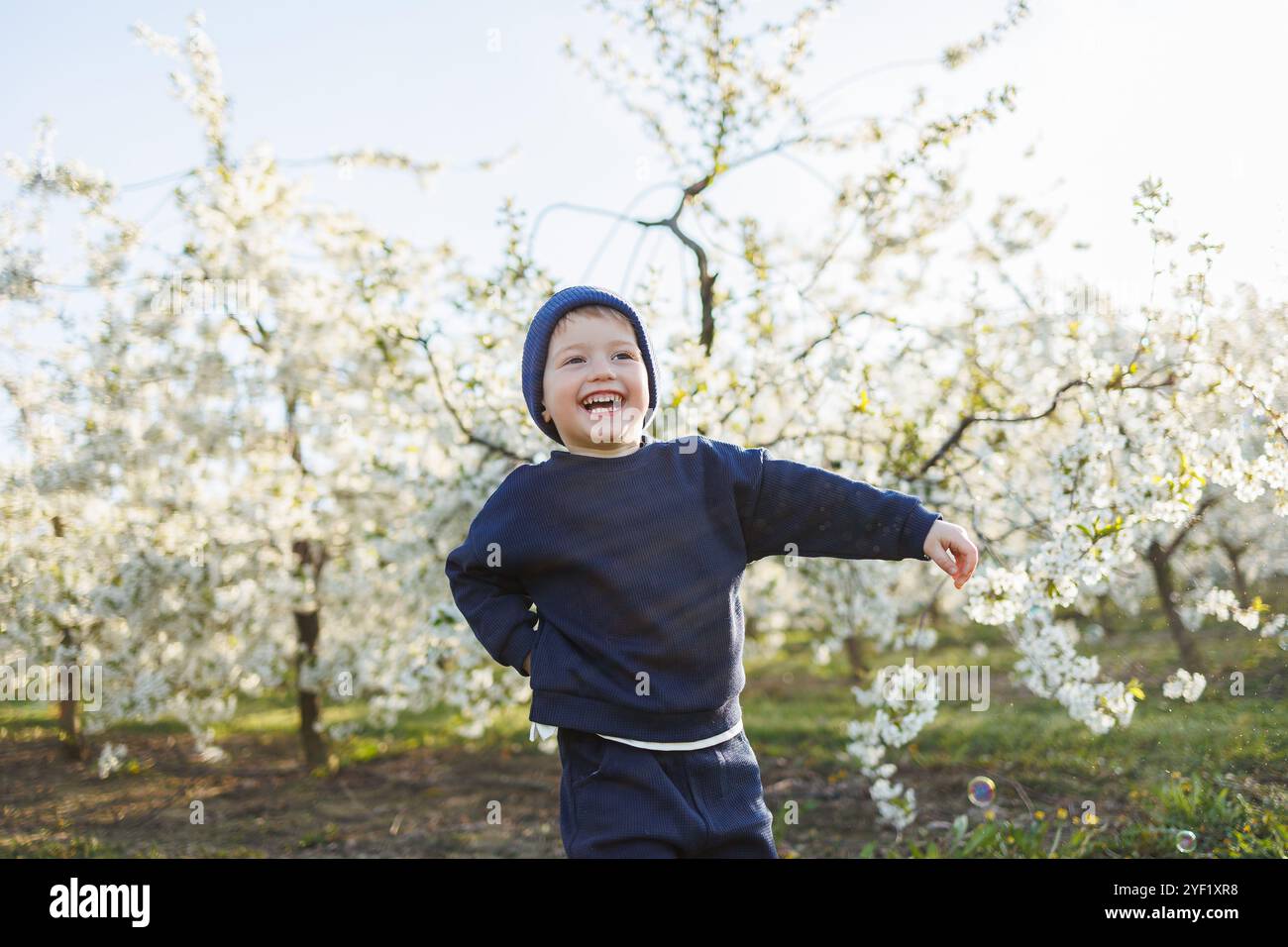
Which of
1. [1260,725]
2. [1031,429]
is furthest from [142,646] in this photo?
[1260,725]

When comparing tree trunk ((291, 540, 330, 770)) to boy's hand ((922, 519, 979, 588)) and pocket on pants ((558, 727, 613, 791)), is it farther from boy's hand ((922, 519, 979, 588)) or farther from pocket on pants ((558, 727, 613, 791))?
boy's hand ((922, 519, 979, 588))

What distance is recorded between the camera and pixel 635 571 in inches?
84.5

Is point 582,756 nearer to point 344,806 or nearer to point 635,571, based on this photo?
point 635,571

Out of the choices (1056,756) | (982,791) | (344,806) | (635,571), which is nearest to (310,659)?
(344,806)

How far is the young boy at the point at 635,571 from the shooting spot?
209 cm

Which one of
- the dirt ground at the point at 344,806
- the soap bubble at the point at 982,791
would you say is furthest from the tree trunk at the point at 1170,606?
the soap bubble at the point at 982,791

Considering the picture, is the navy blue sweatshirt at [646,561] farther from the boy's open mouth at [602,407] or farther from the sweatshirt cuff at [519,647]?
the boy's open mouth at [602,407]

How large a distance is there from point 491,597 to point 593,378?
1.80 feet

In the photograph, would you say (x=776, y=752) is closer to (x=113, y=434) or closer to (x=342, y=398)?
(x=342, y=398)

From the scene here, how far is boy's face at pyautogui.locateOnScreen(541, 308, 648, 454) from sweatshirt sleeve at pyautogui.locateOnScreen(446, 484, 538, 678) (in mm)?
280

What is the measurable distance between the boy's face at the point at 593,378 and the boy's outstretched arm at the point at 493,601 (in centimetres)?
32

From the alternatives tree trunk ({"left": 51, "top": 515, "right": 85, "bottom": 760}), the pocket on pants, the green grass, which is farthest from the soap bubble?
tree trunk ({"left": 51, "top": 515, "right": 85, "bottom": 760})

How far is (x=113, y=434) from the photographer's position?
5832 mm
